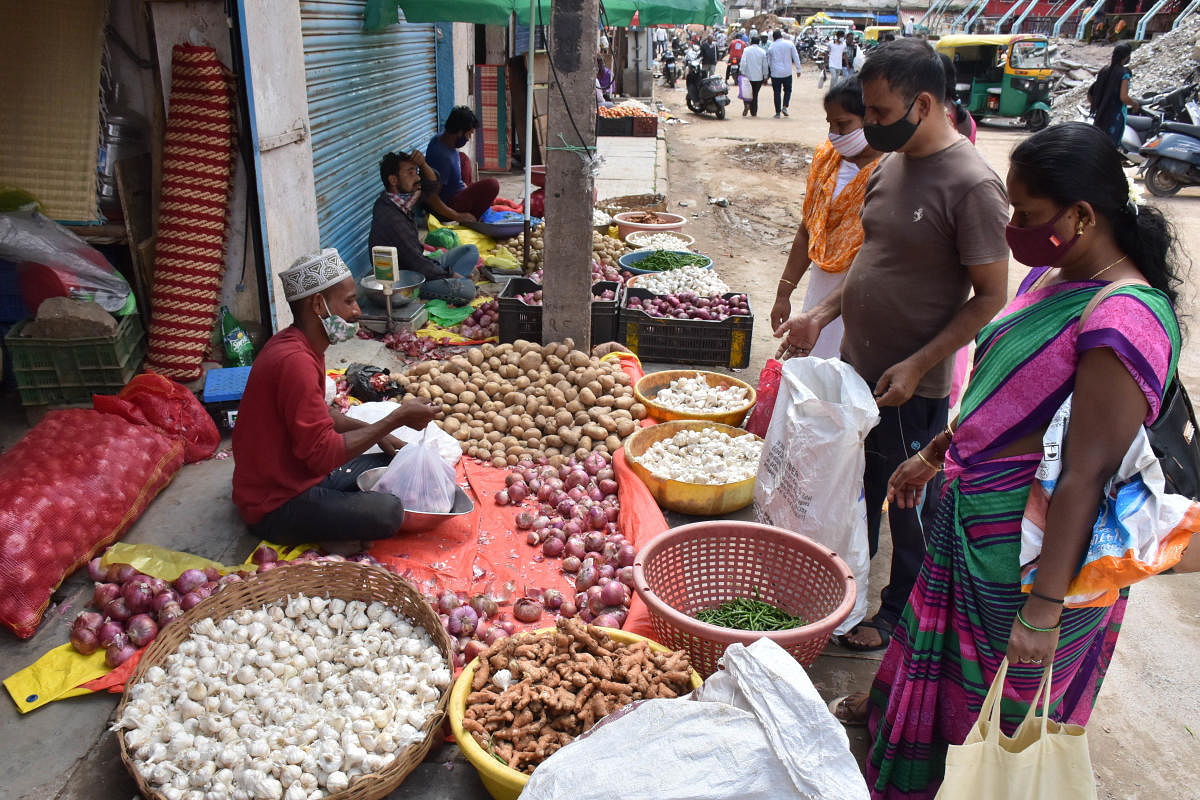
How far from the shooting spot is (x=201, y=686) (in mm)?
2469

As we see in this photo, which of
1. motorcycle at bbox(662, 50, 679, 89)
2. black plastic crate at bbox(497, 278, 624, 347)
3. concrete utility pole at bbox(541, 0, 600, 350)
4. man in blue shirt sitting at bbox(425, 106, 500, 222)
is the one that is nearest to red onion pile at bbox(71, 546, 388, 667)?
concrete utility pole at bbox(541, 0, 600, 350)

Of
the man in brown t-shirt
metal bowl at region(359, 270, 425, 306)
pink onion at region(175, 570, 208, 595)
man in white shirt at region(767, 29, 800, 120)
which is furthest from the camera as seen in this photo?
man in white shirt at region(767, 29, 800, 120)

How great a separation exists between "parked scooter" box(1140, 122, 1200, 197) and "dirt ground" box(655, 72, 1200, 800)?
1.15 ft

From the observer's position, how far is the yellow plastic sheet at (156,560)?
3.22 metres

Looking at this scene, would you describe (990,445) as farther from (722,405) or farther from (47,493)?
(47,493)

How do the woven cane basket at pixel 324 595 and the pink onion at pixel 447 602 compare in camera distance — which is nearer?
the woven cane basket at pixel 324 595

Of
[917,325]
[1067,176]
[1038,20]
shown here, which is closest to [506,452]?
[917,325]

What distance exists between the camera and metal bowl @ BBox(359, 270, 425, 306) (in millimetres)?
6062

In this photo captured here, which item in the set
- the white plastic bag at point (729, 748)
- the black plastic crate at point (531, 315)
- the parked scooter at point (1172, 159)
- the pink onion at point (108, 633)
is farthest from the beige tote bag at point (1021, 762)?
the parked scooter at point (1172, 159)

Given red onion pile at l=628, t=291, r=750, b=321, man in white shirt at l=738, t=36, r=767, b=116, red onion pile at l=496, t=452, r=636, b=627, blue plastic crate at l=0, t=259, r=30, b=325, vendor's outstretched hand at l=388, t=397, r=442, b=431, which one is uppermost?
man in white shirt at l=738, t=36, r=767, b=116

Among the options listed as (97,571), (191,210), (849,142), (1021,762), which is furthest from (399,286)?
(1021,762)

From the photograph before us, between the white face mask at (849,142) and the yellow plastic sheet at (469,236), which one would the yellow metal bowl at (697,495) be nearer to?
the white face mask at (849,142)

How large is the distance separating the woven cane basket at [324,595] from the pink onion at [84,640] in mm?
398

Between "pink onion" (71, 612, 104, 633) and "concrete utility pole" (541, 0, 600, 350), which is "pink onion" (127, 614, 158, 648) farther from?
"concrete utility pole" (541, 0, 600, 350)
